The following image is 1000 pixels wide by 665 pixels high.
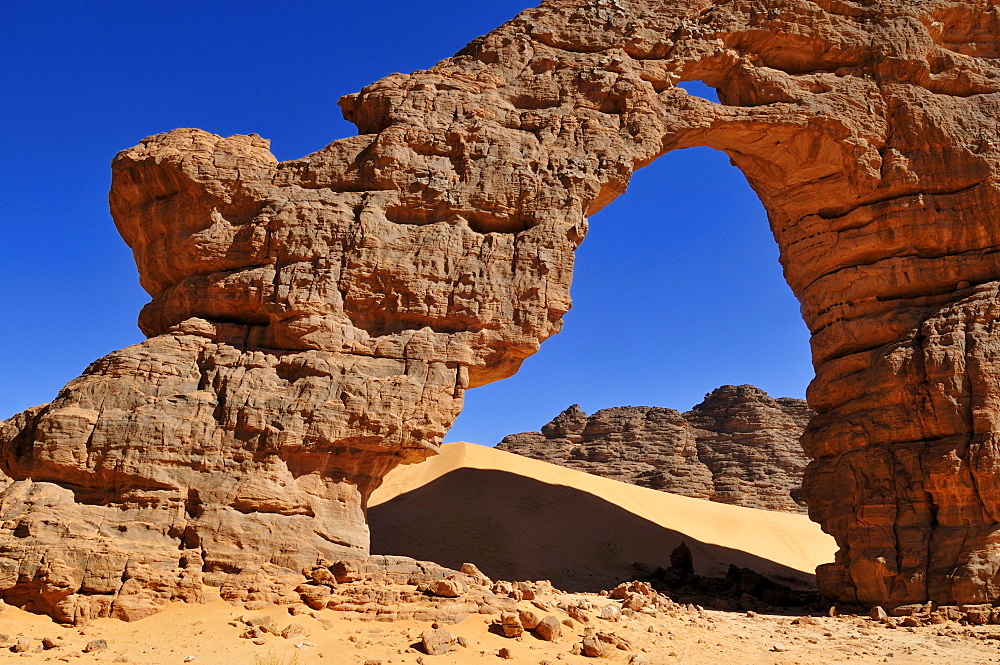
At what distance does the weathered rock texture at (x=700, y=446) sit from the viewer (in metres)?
28.1

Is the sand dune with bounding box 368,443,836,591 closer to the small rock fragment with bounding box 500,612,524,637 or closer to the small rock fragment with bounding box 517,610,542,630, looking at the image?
the small rock fragment with bounding box 517,610,542,630

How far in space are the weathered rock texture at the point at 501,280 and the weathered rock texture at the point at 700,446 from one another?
15.9 metres

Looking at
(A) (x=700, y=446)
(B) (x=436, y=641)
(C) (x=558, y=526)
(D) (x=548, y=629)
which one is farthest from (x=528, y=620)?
(A) (x=700, y=446)

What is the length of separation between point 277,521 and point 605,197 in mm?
6999

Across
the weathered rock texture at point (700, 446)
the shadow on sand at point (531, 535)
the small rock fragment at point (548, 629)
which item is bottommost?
the small rock fragment at point (548, 629)

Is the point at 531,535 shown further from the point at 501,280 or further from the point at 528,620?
the point at 528,620

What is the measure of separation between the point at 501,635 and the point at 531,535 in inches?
319

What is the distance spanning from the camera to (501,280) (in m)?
10.5

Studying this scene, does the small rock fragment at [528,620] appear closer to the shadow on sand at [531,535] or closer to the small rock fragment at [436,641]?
the small rock fragment at [436,641]

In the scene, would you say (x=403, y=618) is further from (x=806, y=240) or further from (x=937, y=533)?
(x=806, y=240)

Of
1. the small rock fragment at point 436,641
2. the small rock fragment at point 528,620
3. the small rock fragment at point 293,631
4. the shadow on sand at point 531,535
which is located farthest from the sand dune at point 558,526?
the small rock fragment at point 436,641

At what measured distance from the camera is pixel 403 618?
7801 millimetres

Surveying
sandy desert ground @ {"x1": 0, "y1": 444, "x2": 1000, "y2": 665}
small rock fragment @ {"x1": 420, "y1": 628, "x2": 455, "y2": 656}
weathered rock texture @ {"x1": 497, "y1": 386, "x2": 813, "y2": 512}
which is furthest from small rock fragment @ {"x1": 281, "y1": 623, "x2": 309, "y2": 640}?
weathered rock texture @ {"x1": 497, "y1": 386, "x2": 813, "y2": 512}

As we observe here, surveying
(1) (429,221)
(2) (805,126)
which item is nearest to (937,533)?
(2) (805,126)
